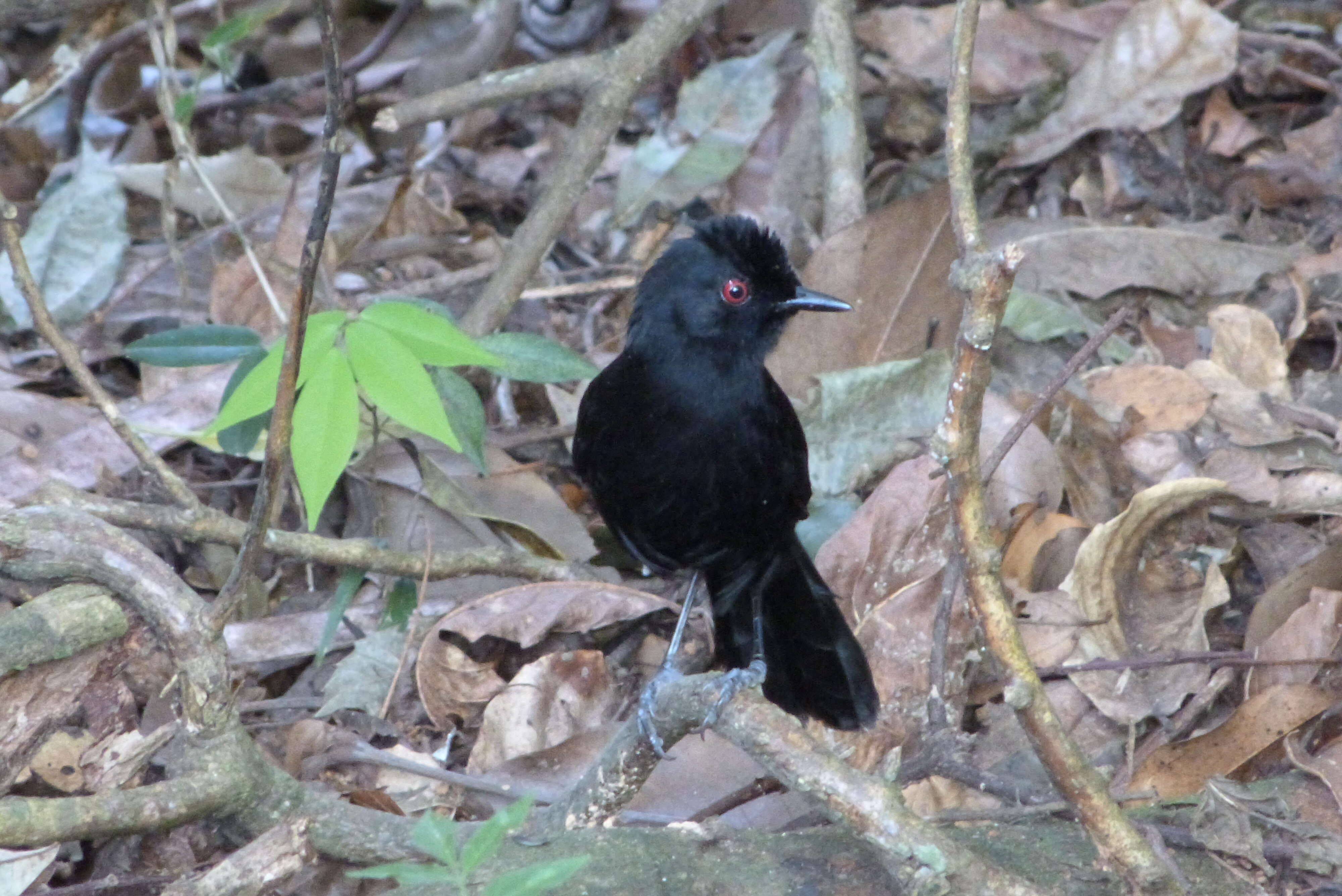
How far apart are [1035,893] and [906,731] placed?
1262 millimetres

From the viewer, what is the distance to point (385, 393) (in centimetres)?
285

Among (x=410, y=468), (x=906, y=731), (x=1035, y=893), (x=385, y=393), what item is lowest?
(x=906, y=731)

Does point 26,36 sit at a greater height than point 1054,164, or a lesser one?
greater

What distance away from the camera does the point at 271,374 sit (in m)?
2.93

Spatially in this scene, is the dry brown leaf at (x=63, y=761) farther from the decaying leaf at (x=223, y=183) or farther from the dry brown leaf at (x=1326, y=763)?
the decaying leaf at (x=223, y=183)

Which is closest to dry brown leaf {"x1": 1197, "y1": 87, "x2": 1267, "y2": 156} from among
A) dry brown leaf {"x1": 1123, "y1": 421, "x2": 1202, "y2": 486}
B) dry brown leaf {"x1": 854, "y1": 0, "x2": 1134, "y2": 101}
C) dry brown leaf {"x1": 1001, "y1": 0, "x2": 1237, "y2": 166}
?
dry brown leaf {"x1": 1001, "y1": 0, "x2": 1237, "y2": 166}

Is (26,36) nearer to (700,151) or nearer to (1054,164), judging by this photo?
(700,151)

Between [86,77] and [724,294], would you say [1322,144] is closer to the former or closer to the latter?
[724,294]

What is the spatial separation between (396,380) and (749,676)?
923 mm

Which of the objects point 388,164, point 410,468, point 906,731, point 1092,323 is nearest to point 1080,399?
point 1092,323

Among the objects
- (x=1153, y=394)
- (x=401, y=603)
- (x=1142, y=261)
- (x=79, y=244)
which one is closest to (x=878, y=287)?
(x=1153, y=394)

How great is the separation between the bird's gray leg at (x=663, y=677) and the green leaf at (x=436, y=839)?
917 millimetres

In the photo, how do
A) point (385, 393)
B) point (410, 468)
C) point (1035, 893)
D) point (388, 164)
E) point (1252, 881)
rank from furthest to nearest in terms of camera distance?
point (388, 164) → point (410, 468) → point (385, 393) → point (1252, 881) → point (1035, 893)

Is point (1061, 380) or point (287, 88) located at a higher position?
point (1061, 380)
